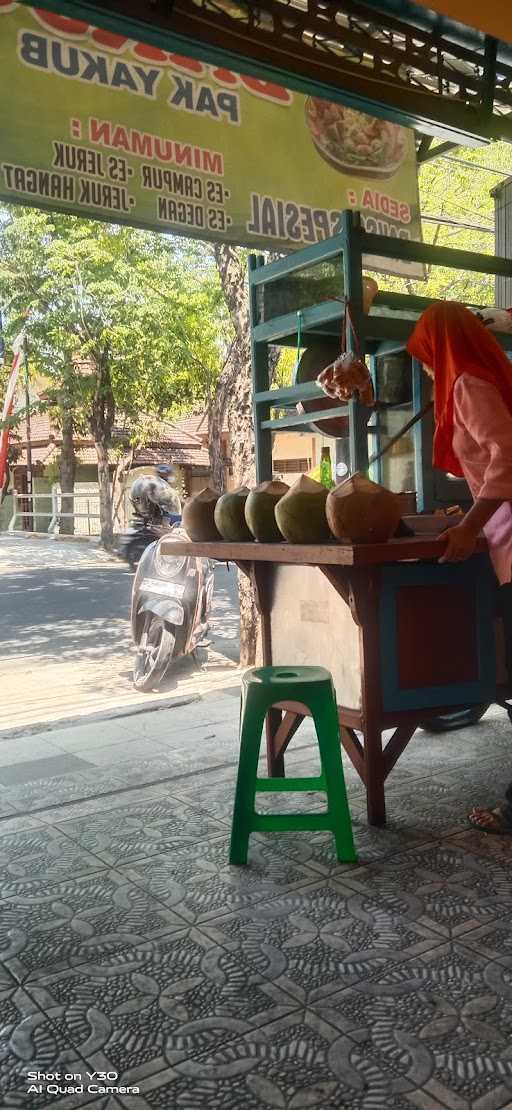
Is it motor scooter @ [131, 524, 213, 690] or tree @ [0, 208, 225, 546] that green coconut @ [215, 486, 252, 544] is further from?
tree @ [0, 208, 225, 546]

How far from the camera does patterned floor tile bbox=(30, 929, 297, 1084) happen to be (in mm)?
1967

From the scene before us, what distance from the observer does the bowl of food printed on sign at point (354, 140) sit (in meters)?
5.91

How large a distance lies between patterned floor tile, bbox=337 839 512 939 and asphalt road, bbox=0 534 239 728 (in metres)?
3.95

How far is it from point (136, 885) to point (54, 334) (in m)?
15.9

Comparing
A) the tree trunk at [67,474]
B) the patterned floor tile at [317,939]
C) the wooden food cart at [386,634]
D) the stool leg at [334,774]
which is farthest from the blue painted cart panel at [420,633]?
the tree trunk at [67,474]

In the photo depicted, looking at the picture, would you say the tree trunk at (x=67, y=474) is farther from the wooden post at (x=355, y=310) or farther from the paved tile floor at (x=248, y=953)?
the paved tile floor at (x=248, y=953)

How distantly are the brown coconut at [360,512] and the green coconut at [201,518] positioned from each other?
85 centimetres

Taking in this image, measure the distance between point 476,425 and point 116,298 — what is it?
13.5 meters

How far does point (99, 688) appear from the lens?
339 inches

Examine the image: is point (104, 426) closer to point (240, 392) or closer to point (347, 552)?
point (240, 392)

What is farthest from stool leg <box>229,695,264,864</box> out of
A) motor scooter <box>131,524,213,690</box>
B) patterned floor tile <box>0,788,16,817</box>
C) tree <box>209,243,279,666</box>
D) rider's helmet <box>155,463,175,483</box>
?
rider's helmet <box>155,463,175,483</box>

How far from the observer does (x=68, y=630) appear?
11.9 metres

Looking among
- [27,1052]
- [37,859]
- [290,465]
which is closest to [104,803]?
[37,859]

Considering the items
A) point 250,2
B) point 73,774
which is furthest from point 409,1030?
point 250,2
